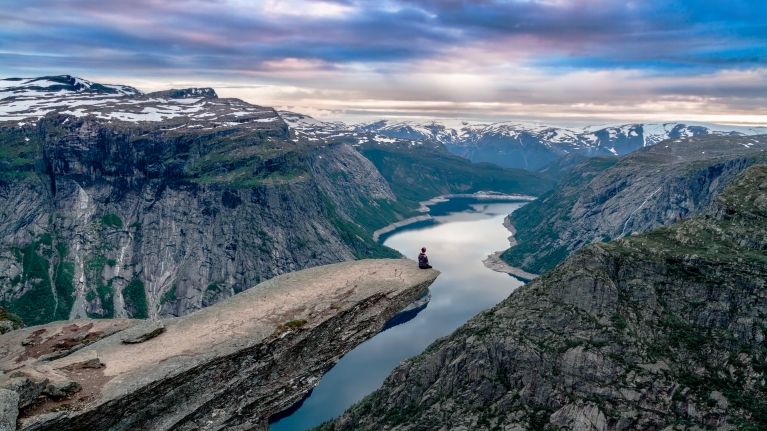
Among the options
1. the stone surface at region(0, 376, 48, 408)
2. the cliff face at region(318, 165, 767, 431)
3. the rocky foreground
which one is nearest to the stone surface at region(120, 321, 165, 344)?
the rocky foreground

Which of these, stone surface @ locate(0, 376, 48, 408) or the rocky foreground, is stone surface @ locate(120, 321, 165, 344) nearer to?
the rocky foreground

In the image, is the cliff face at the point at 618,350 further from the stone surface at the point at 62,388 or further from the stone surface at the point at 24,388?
the stone surface at the point at 24,388

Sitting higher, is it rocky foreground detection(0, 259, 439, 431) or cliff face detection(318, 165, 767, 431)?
rocky foreground detection(0, 259, 439, 431)

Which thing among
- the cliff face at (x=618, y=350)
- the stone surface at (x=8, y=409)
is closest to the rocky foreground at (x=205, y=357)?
the stone surface at (x=8, y=409)

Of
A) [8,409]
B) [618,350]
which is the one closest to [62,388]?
[8,409]

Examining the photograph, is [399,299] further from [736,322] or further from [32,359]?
[736,322]

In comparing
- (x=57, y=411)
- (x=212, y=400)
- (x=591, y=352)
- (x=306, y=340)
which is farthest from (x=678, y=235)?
(x=57, y=411)

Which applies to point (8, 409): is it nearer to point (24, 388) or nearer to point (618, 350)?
point (24, 388)
